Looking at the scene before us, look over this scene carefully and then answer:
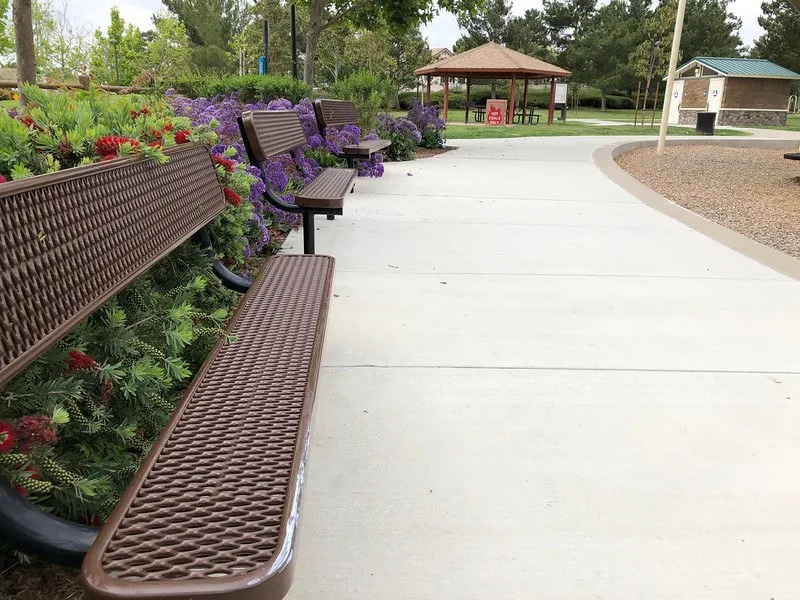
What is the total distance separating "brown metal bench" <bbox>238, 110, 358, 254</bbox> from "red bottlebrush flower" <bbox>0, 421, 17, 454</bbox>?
107 inches

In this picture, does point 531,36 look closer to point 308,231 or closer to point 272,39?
point 272,39

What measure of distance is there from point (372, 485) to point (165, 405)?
732mm

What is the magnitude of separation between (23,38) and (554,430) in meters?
7.22

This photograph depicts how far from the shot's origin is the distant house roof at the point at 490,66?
27.2 meters

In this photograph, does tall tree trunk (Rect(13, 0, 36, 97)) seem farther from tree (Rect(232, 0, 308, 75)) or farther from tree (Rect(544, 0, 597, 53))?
tree (Rect(544, 0, 597, 53))

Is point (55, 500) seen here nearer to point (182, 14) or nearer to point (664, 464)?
point (664, 464)

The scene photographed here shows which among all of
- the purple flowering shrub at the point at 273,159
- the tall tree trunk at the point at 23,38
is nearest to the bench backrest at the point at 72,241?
the purple flowering shrub at the point at 273,159

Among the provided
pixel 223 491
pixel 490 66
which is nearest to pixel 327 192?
pixel 223 491

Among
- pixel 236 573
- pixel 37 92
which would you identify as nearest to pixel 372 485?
pixel 236 573

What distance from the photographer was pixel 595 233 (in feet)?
20.5

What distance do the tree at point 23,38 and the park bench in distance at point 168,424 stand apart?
244 inches

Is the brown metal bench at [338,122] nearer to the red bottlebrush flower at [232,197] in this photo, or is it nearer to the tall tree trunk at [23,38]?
the tall tree trunk at [23,38]

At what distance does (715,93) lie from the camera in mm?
36688

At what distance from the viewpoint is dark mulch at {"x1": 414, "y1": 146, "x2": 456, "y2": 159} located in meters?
13.2
